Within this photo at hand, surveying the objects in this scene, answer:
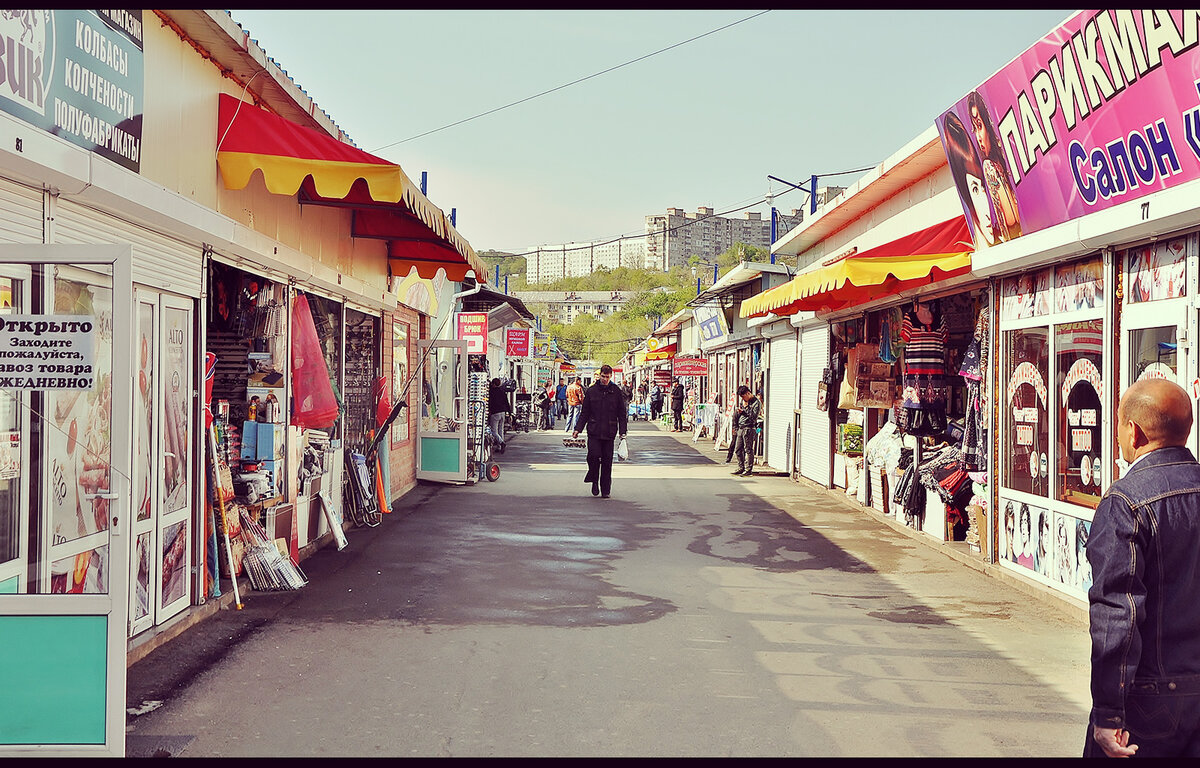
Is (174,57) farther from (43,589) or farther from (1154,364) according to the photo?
(1154,364)

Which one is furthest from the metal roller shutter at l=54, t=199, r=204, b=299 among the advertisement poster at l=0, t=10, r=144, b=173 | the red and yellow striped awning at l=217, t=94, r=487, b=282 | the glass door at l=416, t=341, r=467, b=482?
the glass door at l=416, t=341, r=467, b=482

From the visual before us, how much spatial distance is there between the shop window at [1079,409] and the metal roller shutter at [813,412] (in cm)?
803

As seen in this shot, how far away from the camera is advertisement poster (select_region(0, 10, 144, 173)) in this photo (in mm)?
4812

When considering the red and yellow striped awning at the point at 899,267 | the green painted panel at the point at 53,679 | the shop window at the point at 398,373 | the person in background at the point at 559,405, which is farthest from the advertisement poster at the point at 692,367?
the green painted panel at the point at 53,679

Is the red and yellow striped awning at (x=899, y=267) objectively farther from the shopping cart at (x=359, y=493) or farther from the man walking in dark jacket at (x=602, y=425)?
the shopping cart at (x=359, y=493)

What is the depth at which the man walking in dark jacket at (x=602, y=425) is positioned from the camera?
1605cm

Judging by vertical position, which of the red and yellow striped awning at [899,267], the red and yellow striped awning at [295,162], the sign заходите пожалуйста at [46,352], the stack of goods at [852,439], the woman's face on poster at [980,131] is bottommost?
the stack of goods at [852,439]

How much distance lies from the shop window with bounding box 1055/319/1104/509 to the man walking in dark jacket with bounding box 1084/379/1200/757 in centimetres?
501

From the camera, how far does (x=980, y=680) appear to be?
20.2 ft

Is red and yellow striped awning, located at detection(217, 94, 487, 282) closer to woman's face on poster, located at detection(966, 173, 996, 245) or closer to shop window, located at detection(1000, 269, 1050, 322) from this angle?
woman's face on poster, located at detection(966, 173, 996, 245)

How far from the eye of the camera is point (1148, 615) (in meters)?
3.20

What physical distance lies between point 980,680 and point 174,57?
250 inches

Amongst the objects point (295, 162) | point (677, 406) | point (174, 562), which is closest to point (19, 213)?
point (295, 162)

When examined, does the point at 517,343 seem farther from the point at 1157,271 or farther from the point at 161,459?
the point at 1157,271
